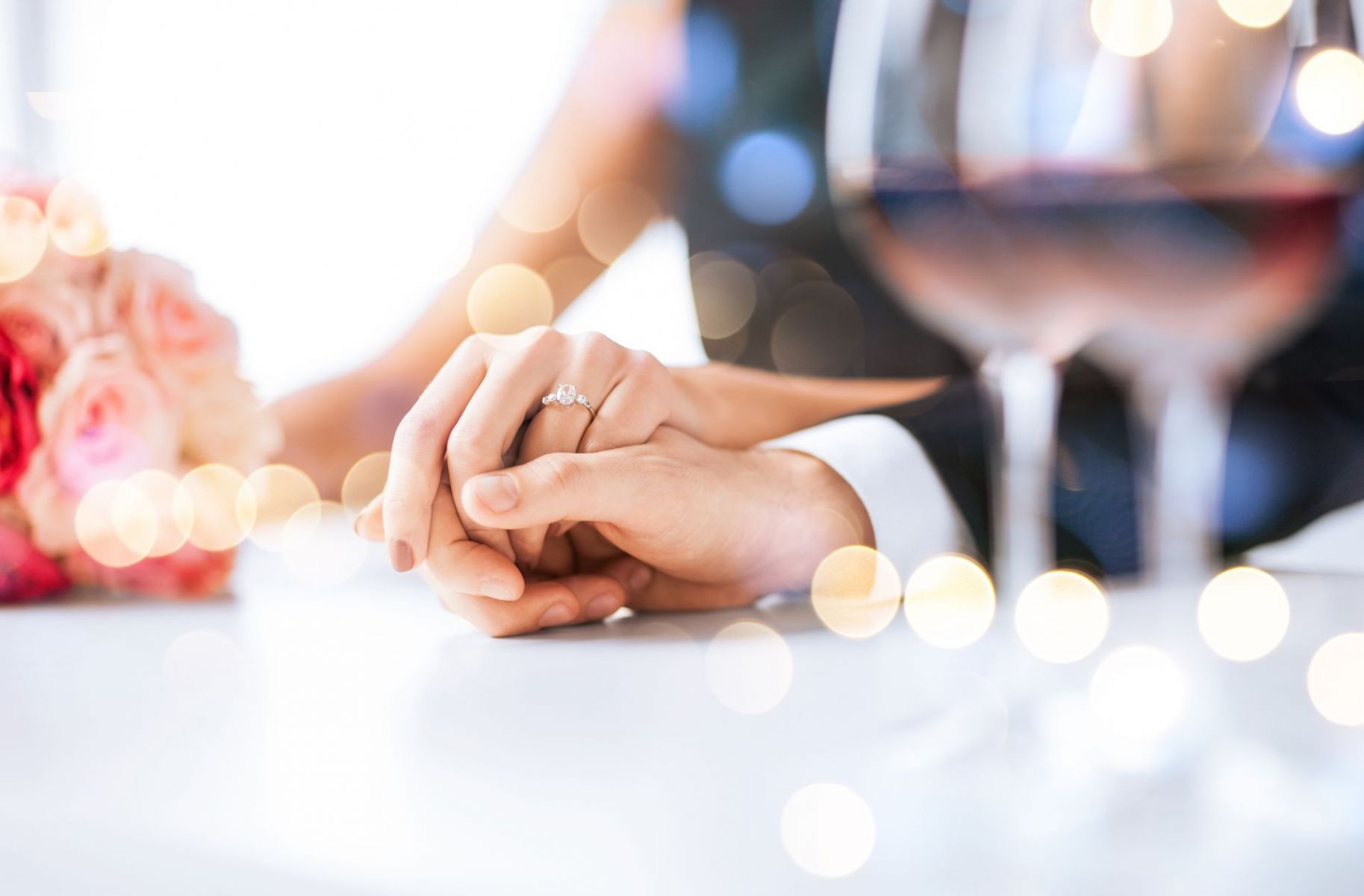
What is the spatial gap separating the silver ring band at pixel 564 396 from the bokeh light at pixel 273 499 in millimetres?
195

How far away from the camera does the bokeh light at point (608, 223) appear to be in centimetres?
112

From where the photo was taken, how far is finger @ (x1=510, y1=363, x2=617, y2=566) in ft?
1.44

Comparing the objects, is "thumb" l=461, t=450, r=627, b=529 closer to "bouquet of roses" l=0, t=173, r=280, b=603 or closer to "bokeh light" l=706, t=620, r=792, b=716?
"bokeh light" l=706, t=620, r=792, b=716

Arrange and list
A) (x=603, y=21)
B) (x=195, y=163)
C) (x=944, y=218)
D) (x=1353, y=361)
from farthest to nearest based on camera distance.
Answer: (x=195, y=163) → (x=603, y=21) → (x=1353, y=361) → (x=944, y=218)

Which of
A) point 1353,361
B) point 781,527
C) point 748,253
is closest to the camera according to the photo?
point 781,527

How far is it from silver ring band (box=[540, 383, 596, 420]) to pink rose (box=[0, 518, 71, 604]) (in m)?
0.27

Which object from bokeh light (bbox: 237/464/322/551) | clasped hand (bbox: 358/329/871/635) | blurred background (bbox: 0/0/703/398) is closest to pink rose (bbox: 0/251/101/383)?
bokeh light (bbox: 237/464/322/551)

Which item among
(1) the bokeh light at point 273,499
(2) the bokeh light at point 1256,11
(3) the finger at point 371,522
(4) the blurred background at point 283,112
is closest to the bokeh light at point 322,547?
(1) the bokeh light at point 273,499

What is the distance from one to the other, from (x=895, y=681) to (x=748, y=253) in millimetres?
787

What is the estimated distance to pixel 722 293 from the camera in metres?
1.07

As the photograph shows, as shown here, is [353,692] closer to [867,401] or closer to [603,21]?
[867,401]

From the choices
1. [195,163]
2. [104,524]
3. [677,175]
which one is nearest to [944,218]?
[104,524]

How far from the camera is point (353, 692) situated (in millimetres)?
299

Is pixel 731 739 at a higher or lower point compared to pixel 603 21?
lower
